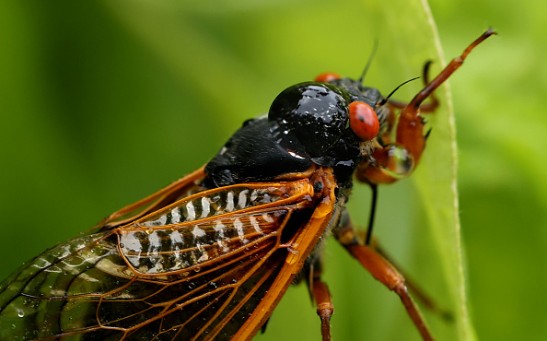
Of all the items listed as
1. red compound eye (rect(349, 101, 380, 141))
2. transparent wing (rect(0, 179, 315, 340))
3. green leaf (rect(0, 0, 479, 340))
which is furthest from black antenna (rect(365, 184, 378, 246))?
transparent wing (rect(0, 179, 315, 340))

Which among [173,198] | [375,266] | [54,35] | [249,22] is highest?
[54,35]

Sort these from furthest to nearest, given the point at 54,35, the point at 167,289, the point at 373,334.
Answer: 1. the point at 54,35
2. the point at 373,334
3. the point at 167,289

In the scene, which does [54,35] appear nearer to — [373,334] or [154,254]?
[154,254]

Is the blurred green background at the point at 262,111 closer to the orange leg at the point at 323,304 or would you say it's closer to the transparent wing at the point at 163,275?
the orange leg at the point at 323,304

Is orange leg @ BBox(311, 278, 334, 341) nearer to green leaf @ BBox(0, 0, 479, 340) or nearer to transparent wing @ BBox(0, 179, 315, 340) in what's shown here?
green leaf @ BBox(0, 0, 479, 340)

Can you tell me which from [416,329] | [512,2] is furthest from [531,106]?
[416,329]

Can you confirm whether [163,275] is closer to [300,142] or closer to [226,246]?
[226,246]
